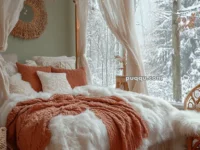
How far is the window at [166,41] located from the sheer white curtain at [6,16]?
185cm

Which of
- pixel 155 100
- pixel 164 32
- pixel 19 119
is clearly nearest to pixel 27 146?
pixel 19 119

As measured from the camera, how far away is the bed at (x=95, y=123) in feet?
6.10

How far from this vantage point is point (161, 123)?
7.68 ft

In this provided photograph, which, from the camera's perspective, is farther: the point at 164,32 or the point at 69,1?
the point at 69,1

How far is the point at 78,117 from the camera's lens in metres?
2.01

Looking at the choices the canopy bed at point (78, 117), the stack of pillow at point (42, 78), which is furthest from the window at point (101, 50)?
the canopy bed at point (78, 117)

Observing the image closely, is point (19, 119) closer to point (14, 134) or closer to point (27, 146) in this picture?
point (14, 134)

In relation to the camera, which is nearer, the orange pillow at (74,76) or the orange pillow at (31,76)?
the orange pillow at (31,76)

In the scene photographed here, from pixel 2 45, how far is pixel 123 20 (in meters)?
1.73

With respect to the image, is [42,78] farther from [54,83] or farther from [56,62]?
[56,62]

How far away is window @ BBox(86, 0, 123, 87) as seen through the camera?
4539mm

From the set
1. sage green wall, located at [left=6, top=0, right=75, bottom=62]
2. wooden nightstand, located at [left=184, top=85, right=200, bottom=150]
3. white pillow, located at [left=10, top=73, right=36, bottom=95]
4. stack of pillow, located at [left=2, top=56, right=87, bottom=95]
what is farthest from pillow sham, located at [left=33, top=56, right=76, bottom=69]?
wooden nightstand, located at [left=184, top=85, right=200, bottom=150]

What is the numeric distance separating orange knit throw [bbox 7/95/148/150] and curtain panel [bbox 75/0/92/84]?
1691mm

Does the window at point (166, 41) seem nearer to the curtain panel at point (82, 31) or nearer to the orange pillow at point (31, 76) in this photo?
the curtain panel at point (82, 31)
